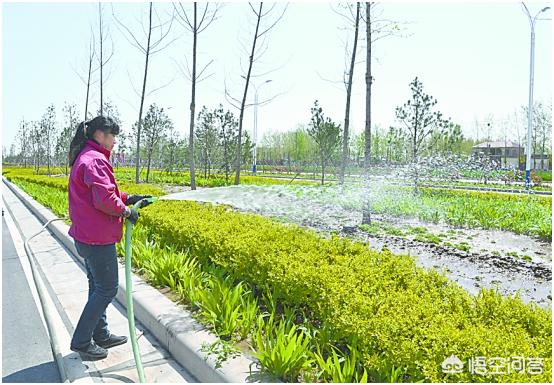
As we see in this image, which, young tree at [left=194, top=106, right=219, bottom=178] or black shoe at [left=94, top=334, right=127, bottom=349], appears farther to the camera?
young tree at [left=194, top=106, right=219, bottom=178]

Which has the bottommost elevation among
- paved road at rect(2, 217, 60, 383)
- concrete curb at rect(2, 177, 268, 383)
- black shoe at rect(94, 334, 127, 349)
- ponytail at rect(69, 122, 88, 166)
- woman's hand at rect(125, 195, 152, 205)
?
paved road at rect(2, 217, 60, 383)

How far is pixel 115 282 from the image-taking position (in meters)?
3.13

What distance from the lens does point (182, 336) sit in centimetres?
303

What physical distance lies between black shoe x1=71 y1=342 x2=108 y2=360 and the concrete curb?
0.39 m

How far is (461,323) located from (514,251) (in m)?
3.58

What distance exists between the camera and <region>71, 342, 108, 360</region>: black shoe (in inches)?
120

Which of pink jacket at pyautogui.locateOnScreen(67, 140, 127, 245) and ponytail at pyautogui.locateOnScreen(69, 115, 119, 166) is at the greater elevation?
ponytail at pyautogui.locateOnScreen(69, 115, 119, 166)

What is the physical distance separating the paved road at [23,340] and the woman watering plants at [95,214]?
286 millimetres

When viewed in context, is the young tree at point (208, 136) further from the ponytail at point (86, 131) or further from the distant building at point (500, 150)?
the distant building at point (500, 150)

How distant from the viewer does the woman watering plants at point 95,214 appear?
9.37ft

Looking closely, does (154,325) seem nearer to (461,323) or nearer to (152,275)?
(152,275)

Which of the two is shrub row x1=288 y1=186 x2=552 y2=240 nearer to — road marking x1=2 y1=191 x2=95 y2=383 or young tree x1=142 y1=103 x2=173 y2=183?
road marking x1=2 y1=191 x2=95 y2=383

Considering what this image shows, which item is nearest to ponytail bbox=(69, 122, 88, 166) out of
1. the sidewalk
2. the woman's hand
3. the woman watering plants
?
the woman watering plants

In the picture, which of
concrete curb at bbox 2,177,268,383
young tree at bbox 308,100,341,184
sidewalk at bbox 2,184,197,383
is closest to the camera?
concrete curb at bbox 2,177,268,383
